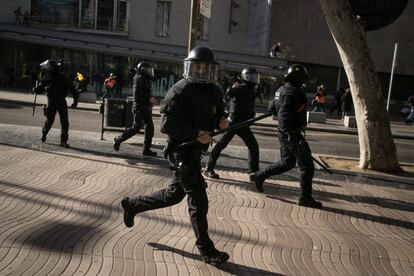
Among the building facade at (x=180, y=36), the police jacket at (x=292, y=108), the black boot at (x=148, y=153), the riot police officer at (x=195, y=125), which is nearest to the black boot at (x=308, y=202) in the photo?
the police jacket at (x=292, y=108)

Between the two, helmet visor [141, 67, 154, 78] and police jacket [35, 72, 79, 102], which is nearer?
helmet visor [141, 67, 154, 78]

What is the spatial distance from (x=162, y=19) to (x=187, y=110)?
34311 mm

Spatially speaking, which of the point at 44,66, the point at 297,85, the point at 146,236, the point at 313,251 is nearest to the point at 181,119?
the point at 146,236

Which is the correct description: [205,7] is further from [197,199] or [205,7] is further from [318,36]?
[318,36]

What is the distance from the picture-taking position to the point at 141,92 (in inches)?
355

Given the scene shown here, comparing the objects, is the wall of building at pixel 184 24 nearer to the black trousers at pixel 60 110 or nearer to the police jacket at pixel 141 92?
the black trousers at pixel 60 110

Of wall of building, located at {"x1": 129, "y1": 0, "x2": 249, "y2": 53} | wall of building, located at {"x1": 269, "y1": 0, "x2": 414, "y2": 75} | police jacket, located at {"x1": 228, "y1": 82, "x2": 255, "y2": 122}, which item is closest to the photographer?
police jacket, located at {"x1": 228, "y1": 82, "x2": 255, "y2": 122}

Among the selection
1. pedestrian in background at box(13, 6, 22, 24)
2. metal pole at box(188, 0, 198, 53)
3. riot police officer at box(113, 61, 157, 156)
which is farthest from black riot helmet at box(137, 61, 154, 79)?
pedestrian in background at box(13, 6, 22, 24)

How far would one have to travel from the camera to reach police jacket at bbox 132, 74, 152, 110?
901cm

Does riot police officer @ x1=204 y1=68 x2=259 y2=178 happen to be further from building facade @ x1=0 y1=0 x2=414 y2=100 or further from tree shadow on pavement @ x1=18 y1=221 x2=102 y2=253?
building facade @ x1=0 y1=0 x2=414 y2=100

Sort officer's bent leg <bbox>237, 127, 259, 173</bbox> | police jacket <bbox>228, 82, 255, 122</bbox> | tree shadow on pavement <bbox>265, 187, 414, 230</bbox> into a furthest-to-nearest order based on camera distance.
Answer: police jacket <bbox>228, 82, 255, 122</bbox> < officer's bent leg <bbox>237, 127, 259, 173</bbox> < tree shadow on pavement <bbox>265, 187, 414, 230</bbox>

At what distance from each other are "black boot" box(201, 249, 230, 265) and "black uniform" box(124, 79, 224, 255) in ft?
0.09

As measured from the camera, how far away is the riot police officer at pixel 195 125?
4160 millimetres

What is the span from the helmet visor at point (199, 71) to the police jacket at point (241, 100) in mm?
3153
